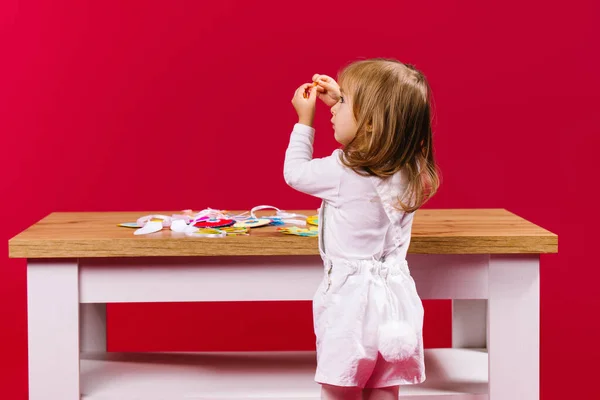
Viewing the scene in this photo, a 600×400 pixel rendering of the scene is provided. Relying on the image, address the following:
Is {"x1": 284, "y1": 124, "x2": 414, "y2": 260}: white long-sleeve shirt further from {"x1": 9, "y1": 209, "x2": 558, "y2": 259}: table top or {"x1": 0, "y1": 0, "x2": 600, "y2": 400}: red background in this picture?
{"x1": 0, "y1": 0, "x2": 600, "y2": 400}: red background

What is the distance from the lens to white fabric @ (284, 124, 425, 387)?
1721 millimetres

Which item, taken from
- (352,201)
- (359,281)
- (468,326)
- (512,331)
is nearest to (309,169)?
(352,201)

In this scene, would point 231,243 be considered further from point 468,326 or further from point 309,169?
point 468,326

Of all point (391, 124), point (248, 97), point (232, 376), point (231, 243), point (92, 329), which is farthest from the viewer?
point (248, 97)

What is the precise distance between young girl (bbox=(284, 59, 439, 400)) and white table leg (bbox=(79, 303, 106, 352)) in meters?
0.85


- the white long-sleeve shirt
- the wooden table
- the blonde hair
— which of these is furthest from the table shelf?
the blonde hair

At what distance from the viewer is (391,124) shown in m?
1.71

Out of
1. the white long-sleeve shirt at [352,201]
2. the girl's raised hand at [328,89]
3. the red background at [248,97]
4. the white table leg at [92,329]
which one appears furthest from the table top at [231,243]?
the red background at [248,97]

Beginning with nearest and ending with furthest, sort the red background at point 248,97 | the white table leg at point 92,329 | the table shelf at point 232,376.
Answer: the table shelf at point 232,376
the white table leg at point 92,329
the red background at point 248,97

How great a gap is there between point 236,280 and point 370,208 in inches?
13.1

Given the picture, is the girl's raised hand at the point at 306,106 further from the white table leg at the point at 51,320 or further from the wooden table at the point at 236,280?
the white table leg at the point at 51,320

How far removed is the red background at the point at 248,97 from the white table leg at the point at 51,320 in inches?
43.0

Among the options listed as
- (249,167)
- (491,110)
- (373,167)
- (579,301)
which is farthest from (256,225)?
(579,301)

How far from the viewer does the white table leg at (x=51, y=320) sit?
1915 millimetres
